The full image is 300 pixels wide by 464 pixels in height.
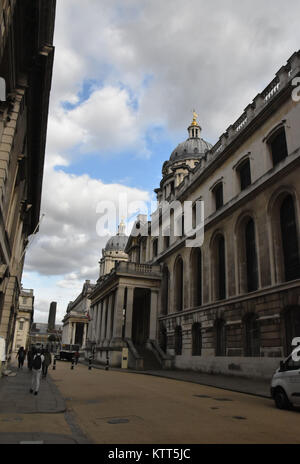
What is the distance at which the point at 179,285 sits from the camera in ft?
121

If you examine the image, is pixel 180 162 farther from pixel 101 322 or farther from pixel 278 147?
pixel 278 147

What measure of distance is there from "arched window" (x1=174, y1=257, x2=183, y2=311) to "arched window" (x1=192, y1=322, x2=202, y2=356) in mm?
5203

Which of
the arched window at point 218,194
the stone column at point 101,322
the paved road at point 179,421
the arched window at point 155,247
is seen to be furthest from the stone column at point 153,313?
the paved road at point 179,421

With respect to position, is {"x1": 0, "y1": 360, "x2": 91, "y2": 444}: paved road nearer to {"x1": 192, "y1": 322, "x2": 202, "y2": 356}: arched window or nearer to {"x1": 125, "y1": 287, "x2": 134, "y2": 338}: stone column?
{"x1": 192, "y1": 322, "x2": 202, "y2": 356}: arched window

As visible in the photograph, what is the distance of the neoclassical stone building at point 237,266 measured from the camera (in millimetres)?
20719

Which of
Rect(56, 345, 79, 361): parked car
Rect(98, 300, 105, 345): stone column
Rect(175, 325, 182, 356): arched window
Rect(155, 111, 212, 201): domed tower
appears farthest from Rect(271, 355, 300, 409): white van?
Rect(155, 111, 212, 201): domed tower

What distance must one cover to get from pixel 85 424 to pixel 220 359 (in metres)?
19.2

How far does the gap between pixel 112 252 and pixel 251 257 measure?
4257 inches

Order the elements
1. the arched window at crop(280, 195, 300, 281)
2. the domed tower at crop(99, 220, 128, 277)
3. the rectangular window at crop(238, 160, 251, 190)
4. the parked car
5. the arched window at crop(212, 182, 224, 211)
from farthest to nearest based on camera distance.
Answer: the domed tower at crop(99, 220, 128, 277) → the parked car → the arched window at crop(212, 182, 224, 211) → the rectangular window at crop(238, 160, 251, 190) → the arched window at crop(280, 195, 300, 281)

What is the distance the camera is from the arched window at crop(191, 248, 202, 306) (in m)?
32.3

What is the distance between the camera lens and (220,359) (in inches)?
991

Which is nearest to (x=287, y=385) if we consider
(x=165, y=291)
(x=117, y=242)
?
(x=165, y=291)

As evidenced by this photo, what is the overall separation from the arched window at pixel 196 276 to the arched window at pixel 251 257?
25.8 feet

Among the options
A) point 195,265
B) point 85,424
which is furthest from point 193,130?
point 85,424
